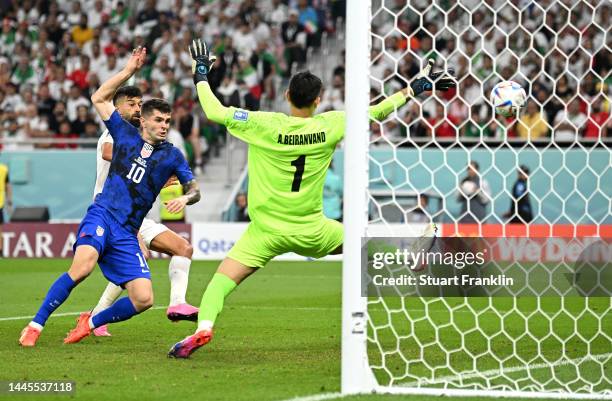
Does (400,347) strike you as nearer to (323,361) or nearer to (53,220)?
(323,361)

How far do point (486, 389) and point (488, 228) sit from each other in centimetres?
1175

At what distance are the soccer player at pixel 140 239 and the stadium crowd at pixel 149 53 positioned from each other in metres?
12.2

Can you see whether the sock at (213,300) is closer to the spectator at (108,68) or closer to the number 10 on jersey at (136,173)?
the number 10 on jersey at (136,173)

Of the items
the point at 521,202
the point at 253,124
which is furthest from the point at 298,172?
the point at 521,202

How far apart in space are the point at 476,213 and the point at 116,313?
11.0 m

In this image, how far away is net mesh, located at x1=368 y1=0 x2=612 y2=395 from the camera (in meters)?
7.36

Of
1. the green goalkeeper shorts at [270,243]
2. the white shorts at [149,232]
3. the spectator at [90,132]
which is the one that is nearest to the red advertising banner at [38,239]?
the spectator at [90,132]

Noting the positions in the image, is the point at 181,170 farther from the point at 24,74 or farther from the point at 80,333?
the point at 24,74

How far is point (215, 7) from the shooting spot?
25562mm

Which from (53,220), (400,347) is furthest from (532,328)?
(53,220)

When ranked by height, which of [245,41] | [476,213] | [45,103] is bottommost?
[476,213]

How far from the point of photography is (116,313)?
8.33 meters

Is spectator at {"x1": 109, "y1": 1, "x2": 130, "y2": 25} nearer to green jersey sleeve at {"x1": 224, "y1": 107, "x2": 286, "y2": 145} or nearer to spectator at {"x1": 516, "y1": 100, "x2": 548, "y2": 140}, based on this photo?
spectator at {"x1": 516, "y1": 100, "x2": 548, "y2": 140}

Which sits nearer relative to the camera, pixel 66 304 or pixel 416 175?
pixel 66 304
